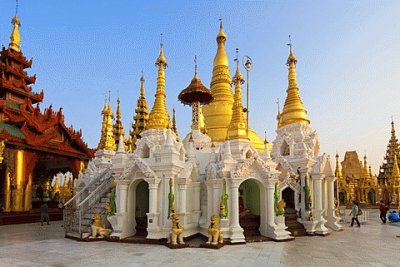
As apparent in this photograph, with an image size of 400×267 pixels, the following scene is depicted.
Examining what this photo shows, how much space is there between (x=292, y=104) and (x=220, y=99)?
594cm

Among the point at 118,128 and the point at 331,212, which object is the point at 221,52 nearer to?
the point at 118,128

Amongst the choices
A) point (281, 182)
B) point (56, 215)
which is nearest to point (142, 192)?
point (281, 182)

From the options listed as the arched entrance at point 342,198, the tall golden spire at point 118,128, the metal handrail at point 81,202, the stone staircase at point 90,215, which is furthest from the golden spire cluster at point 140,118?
the arched entrance at point 342,198

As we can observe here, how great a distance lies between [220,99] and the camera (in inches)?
917

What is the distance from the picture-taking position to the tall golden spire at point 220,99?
22208 millimetres

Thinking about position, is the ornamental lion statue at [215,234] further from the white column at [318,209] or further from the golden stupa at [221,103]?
the golden stupa at [221,103]

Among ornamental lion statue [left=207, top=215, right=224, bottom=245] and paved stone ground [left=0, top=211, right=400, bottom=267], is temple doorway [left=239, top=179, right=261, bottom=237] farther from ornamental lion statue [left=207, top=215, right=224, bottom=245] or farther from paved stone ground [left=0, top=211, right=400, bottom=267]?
ornamental lion statue [left=207, top=215, right=224, bottom=245]

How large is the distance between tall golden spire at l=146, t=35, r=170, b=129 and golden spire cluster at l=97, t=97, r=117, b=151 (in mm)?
8383

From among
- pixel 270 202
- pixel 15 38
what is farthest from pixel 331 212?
pixel 15 38

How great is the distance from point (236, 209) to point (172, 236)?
8.74 feet

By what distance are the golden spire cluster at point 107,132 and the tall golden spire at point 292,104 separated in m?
12.0

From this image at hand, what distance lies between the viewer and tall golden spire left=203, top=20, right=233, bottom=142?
22.2 m

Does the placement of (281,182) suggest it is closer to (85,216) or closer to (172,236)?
(172,236)

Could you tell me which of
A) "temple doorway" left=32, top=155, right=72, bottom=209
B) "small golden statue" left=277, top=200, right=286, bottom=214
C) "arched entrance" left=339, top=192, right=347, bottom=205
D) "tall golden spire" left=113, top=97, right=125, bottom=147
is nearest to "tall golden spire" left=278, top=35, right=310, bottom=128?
"small golden statue" left=277, top=200, right=286, bottom=214
